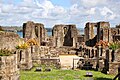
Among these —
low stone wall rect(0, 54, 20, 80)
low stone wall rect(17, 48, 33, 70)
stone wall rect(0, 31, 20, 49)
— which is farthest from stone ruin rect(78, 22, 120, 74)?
low stone wall rect(0, 54, 20, 80)

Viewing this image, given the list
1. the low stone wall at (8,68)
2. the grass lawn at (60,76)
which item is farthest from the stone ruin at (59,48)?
the grass lawn at (60,76)

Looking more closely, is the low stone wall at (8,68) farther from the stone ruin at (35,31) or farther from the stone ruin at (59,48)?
the stone ruin at (35,31)

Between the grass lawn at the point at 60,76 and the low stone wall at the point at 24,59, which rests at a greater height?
the low stone wall at the point at 24,59

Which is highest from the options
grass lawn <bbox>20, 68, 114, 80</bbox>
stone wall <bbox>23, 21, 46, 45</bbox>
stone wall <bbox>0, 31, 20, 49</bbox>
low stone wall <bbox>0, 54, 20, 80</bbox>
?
stone wall <bbox>23, 21, 46, 45</bbox>

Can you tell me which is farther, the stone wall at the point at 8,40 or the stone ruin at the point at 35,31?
the stone ruin at the point at 35,31

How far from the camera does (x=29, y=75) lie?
72.5 feet

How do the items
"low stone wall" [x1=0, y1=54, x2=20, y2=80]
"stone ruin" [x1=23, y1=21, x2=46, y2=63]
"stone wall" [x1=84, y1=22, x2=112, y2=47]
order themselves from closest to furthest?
"low stone wall" [x1=0, y1=54, x2=20, y2=80] < "stone wall" [x1=84, y1=22, x2=112, y2=47] < "stone ruin" [x1=23, y1=21, x2=46, y2=63]

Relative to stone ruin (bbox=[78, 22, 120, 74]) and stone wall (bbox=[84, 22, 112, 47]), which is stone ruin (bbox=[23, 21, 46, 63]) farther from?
stone wall (bbox=[84, 22, 112, 47])

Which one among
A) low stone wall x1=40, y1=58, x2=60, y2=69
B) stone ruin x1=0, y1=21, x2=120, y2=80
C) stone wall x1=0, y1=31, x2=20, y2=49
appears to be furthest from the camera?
stone wall x1=0, y1=31, x2=20, y2=49

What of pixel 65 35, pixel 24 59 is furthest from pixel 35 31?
pixel 24 59

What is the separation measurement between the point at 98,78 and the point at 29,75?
5.00 meters

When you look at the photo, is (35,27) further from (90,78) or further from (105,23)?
(90,78)

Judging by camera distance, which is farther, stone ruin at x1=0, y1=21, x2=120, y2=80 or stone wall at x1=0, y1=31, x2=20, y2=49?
stone wall at x1=0, y1=31, x2=20, y2=49

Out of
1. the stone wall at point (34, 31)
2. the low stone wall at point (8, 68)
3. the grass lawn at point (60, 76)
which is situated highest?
the stone wall at point (34, 31)
